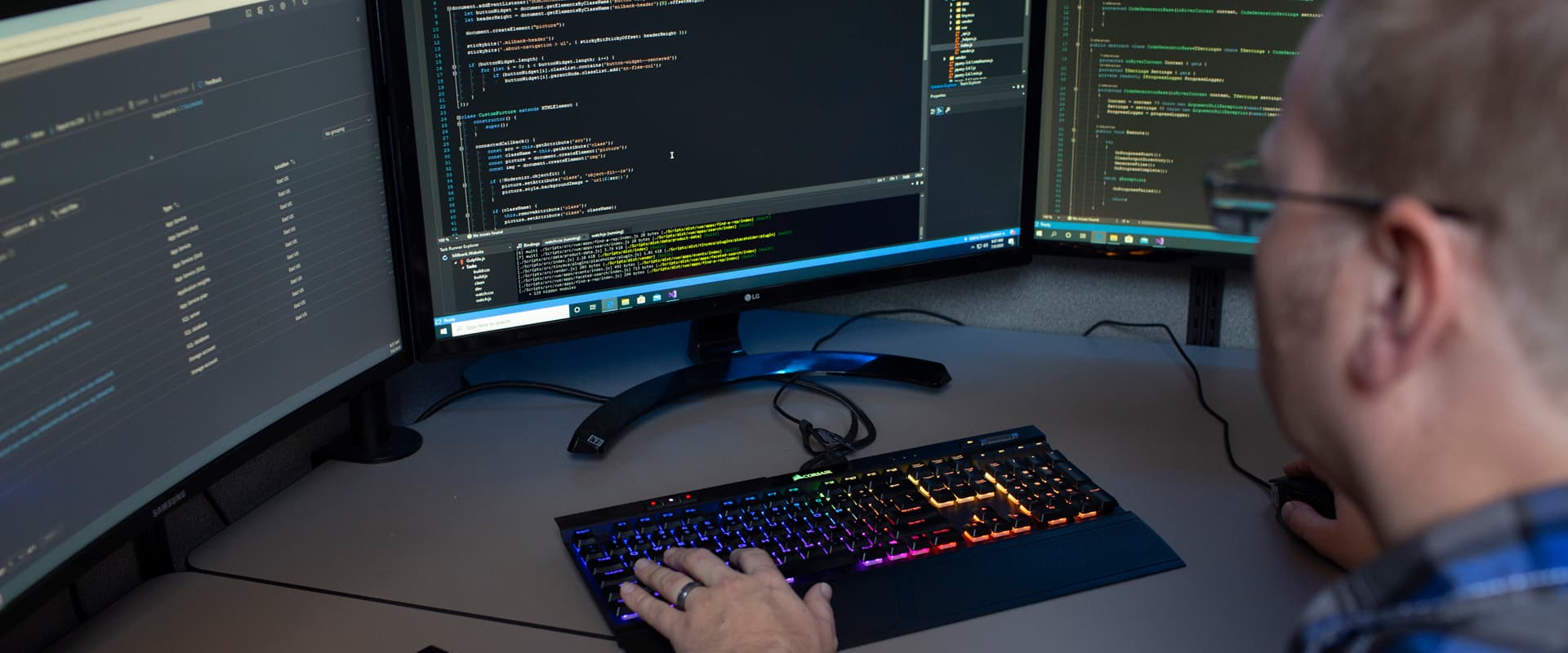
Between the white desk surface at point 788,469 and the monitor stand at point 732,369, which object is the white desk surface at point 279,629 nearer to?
the white desk surface at point 788,469

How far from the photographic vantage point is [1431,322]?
1.79ft

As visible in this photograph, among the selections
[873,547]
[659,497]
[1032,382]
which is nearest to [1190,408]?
[1032,382]

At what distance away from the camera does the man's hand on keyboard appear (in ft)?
2.94

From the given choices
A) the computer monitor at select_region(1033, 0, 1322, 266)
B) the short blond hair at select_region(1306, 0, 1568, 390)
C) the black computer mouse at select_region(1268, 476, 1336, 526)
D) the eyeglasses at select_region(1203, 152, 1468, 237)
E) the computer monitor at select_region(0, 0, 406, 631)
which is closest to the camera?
the short blond hair at select_region(1306, 0, 1568, 390)

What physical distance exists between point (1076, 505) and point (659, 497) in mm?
332

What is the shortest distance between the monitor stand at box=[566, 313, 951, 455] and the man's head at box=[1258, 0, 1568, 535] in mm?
730

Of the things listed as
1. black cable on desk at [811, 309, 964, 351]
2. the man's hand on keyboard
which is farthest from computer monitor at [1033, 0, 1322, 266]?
the man's hand on keyboard

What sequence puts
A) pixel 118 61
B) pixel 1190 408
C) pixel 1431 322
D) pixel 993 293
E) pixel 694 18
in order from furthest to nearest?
pixel 993 293, pixel 1190 408, pixel 694 18, pixel 118 61, pixel 1431 322

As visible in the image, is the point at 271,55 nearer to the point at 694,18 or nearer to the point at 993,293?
the point at 694,18

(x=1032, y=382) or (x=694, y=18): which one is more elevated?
(x=694, y=18)

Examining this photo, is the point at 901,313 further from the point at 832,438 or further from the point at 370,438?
the point at 370,438

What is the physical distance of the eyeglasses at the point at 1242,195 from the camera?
2.09ft

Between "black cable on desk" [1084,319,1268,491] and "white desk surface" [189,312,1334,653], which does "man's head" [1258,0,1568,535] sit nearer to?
"white desk surface" [189,312,1334,653]

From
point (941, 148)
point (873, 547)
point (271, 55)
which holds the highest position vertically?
point (271, 55)
